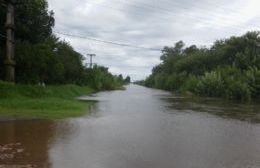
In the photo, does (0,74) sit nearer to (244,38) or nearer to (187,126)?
(187,126)

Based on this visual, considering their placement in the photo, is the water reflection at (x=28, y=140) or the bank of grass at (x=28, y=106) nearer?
the water reflection at (x=28, y=140)

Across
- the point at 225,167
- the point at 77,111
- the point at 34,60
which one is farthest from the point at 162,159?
the point at 34,60

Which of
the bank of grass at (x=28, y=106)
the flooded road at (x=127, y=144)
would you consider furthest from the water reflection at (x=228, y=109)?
the bank of grass at (x=28, y=106)

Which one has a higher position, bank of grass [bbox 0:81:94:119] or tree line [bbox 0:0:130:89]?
tree line [bbox 0:0:130:89]

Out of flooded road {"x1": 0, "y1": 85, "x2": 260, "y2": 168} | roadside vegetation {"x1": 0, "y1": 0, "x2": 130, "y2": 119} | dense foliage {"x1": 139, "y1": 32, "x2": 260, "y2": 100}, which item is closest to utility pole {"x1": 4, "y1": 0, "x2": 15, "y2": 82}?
roadside vegetation {"x1": 0, "y1": 0, "x2": 130, "y2": 119}

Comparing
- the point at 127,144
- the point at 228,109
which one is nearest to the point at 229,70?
the point at 228,109

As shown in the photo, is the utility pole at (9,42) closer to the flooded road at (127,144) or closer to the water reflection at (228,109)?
the flooded road at (127,144)

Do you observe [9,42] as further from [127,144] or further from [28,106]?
[127,144]

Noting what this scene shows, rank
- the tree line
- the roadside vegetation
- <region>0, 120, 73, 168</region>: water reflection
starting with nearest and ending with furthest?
1. <region>0, 120, 73, 168</region>: water reflection
2. the roadside vegetation
3. the tree line

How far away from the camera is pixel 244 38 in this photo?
60031 mm

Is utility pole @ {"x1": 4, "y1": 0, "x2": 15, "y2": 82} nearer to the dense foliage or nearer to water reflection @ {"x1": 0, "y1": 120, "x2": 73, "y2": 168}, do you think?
water reflection @ {"x1": 0, "y1": 120, "x2": 73, "y2": 168}

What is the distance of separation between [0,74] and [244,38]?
3963 cm

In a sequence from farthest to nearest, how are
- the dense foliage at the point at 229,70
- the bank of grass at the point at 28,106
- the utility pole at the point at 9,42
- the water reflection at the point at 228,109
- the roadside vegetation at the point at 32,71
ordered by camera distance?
the dense foliage at the point at 229,70 < the utility pole at the point at 9,42 < the water reflection at the point at 228,109 < the roadside vegetation at the point at 32,71 < the bank of grass at the point at 28,106

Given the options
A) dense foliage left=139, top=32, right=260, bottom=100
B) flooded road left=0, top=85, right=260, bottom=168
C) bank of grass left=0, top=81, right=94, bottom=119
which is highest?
dense foliage left=139, top=32, right=260, bottom=100
